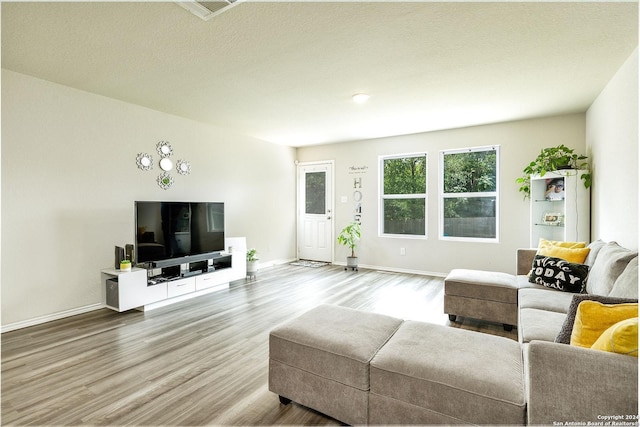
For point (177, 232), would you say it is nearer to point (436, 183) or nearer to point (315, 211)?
point (315, 211)

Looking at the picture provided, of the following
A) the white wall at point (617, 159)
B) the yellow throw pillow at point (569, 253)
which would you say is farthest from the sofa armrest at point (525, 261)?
the white wall at point (617, 159)

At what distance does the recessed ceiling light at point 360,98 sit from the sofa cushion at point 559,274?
7.89 ft

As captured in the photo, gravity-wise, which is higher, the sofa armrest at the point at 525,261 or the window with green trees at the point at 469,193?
the window with green trees at the point at 469,193

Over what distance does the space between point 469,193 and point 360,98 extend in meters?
2.65

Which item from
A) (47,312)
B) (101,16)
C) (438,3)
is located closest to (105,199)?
(47,312)

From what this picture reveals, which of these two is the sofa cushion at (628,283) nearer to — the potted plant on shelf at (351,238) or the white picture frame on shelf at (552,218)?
the white picture frame on shelf at (552,218)

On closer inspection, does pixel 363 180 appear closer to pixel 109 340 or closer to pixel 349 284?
pixel 349 284

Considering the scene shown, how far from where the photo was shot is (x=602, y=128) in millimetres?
3416

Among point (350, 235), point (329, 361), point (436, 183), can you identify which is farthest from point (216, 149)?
point (329, 361)

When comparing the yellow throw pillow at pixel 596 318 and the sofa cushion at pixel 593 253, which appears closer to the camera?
the yellow throw pillow at pixel 596 318

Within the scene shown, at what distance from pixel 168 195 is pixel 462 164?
446 cm

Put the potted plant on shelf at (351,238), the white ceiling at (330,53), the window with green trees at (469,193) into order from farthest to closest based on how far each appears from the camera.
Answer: the potted plant on shelf at (351,238) → the window with green trees at (469,193) → the white ceiling at (330,53)

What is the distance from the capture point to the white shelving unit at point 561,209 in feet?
12.7

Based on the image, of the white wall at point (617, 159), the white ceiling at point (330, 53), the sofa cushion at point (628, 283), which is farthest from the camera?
the white wall at point (617, 159)
